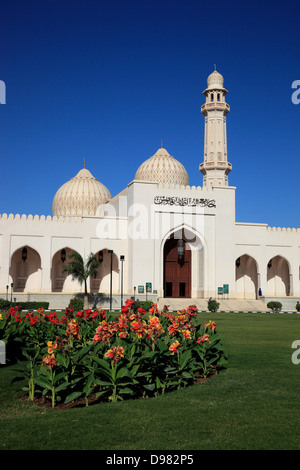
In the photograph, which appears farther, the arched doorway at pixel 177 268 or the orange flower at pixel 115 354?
the arched doorway at pixel 177 268

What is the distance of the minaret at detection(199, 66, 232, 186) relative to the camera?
94.3 feet

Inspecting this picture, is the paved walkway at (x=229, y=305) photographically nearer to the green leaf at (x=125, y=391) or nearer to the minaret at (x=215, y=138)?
the minaret at (x=215, y=138)

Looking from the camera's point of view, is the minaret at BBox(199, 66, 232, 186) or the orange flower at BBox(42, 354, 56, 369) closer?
the orange flower at BBox(42, 354, 56, 369)

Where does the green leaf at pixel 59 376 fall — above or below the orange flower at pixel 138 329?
below

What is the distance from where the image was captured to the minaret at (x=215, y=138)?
94.3 ft

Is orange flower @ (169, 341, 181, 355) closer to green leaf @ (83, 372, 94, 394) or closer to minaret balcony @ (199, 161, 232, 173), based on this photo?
green leaf @ (83, 372, 94, 394)

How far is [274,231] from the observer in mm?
→ 29328

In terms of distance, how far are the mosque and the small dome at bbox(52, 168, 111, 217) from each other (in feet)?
0.21

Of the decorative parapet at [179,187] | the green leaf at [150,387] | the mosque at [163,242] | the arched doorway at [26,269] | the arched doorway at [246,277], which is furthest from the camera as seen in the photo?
the arched doorway at [246,277]

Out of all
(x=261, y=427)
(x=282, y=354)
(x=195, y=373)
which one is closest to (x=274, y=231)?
(x=282, y=354)

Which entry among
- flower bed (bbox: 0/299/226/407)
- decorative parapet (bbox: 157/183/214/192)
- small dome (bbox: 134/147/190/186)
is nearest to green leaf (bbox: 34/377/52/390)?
flower bed (bbox: 0/299/226/407)

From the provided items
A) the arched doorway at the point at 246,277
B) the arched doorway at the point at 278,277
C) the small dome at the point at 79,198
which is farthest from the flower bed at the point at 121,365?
the arched doorway at the point at 278,277

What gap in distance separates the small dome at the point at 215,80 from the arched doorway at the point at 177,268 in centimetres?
1022
